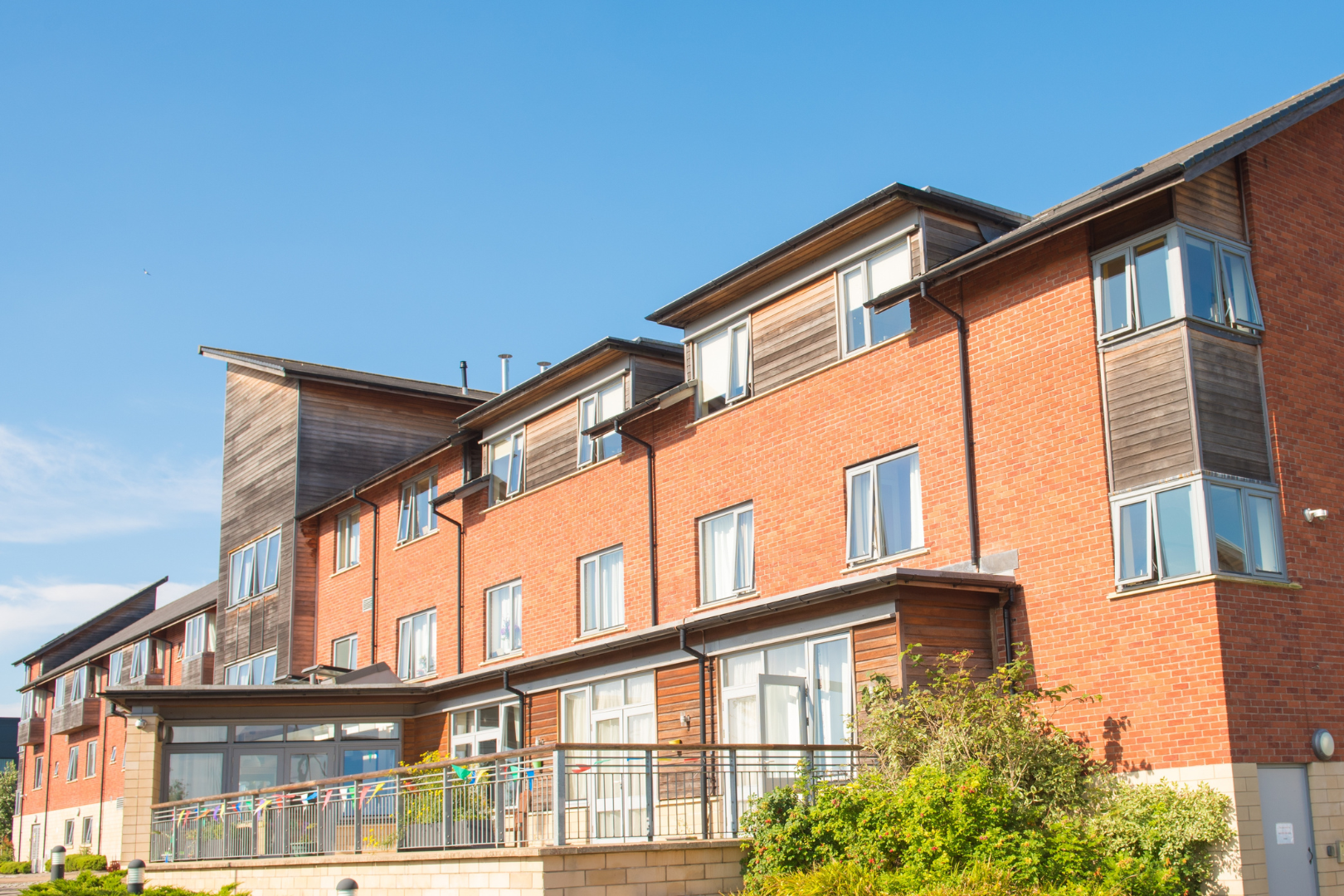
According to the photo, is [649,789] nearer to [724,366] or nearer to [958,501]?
[958,501]

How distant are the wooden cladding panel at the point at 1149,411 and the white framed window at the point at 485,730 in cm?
1192

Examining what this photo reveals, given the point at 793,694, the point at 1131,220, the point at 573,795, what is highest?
the point at 1131,220

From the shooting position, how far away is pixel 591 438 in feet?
82.9

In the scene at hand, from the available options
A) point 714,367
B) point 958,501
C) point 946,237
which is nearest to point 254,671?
point 714,367

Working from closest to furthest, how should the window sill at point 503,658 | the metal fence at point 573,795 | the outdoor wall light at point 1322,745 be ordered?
the metal fence at point 573,795 < the outdoor wall light at point 1322,745 < the window sill at point 503,658

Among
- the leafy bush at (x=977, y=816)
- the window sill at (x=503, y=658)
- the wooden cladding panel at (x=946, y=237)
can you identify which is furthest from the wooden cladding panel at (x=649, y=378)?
the leafy bush at (x=977, y=816)

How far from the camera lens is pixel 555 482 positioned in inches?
1025

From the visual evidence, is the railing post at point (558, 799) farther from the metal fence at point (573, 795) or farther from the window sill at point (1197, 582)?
the window sill at point (1197, 582)

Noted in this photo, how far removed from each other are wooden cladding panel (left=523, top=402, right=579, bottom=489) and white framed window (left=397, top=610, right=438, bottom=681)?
4.98 metres

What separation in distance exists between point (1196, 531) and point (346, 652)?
951 inches

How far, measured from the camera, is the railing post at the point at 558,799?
13359 millimetres

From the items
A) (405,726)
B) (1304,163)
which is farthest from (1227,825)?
(405,726)

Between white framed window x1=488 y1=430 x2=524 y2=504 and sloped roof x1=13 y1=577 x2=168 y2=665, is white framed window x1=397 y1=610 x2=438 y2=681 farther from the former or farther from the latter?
sloped roof x1=13 y1=577 x2=168 y2=665

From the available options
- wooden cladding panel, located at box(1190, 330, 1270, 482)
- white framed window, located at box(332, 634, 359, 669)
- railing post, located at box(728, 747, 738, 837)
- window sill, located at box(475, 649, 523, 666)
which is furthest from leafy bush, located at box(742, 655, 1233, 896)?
white framed window, located at box(332, 634, 359, 669)
